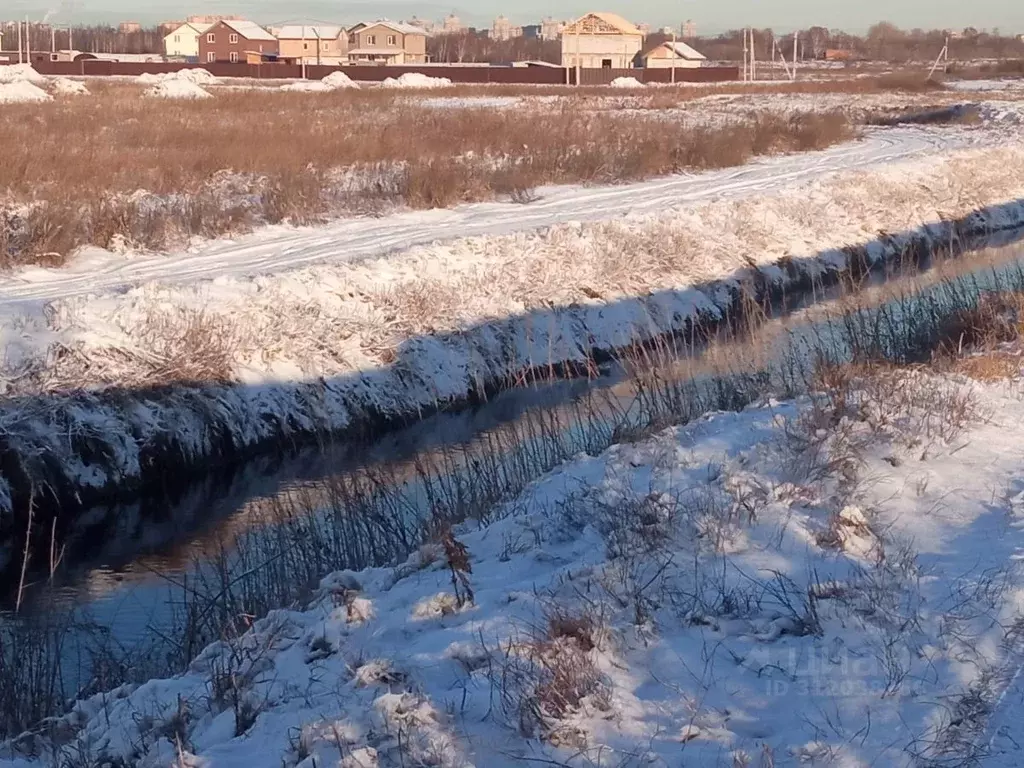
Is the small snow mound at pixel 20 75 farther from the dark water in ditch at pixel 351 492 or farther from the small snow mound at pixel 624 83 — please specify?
the dark water in ditch at pixel 351 492

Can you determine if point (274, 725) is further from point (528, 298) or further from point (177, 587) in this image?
point (528, 298)

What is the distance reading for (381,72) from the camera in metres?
73.2

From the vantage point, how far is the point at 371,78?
73.1 meters

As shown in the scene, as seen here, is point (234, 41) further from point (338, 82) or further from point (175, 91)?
point (175, 91)

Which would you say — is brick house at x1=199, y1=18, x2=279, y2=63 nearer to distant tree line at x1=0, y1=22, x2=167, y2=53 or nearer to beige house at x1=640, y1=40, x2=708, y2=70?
distant tree line at x1=0, y1=22, x2=167, y2=53

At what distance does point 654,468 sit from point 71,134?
19160 mm

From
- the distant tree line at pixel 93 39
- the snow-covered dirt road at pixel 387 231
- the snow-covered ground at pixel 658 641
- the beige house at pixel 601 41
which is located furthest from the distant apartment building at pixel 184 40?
the snow-covered ground at pixel 658 641

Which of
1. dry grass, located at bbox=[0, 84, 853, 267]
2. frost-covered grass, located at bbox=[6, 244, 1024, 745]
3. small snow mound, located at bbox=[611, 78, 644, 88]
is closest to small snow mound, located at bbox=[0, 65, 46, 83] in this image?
dry grass, located at bbox=[0, 84, 853, 267]

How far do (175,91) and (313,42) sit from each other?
7330cm

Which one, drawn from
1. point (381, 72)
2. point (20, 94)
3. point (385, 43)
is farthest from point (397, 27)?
point (20, 94)

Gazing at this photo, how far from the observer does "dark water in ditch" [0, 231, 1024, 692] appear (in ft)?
23.3

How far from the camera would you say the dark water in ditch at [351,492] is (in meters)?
7.11

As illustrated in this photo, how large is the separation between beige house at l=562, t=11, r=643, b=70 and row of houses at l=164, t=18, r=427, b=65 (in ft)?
90.4

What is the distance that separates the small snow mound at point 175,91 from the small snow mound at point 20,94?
11.5 ft
